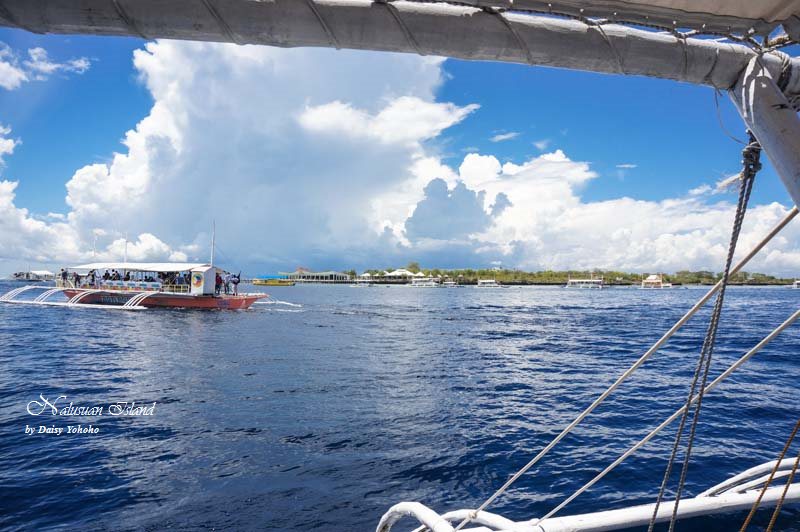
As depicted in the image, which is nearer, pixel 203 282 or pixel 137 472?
pixel 137 472

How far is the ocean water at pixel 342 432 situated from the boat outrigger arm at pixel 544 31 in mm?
6160

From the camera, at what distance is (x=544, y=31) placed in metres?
2.90

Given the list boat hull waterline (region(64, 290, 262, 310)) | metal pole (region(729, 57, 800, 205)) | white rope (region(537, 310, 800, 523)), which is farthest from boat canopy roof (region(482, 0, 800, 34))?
boat hull waterline (region(64, 290, 262, 310))

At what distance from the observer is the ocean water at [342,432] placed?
7699mm

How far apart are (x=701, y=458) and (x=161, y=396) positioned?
15.6 metres

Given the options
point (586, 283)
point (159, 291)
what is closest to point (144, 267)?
point (159, 291)

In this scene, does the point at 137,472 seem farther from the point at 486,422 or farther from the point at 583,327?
the point at 583,327

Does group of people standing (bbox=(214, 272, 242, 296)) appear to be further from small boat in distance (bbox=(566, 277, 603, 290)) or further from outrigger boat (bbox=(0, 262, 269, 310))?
small boat in distance (bbox=(566, 277, 603, 290))

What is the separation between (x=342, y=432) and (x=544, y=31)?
10499 mm

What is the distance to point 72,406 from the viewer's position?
13.6 meters

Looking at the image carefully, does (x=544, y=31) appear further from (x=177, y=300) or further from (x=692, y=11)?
(x=177, y=300)

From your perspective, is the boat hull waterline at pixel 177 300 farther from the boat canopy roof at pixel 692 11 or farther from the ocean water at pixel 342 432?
the boat canopy roof at pixel 692 11

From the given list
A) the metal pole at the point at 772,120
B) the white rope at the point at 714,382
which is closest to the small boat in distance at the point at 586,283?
the white rope at the point at 714,382

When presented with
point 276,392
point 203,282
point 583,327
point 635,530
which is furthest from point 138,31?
point 203,282
